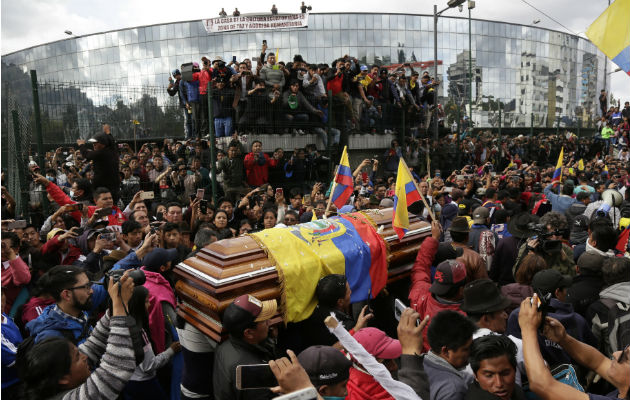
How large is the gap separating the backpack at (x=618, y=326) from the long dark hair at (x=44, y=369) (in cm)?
283

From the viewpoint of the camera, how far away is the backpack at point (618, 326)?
2458 mm

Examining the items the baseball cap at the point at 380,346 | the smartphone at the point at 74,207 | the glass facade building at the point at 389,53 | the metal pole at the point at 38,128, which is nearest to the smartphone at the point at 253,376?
the baseball cap at the point at 380,346

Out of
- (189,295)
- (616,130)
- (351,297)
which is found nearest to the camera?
(189,295)

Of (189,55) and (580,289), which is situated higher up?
(189,55)

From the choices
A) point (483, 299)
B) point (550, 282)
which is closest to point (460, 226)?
point (550, 282)

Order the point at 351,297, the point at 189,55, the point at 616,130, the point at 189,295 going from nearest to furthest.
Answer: the point at 189,295 → the point at 351,297 → the point at 616,130 → the point at 189,55

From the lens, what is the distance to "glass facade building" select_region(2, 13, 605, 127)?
31297 millimetres

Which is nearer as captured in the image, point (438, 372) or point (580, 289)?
point (438, 372)

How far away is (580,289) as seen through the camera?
3.14 m

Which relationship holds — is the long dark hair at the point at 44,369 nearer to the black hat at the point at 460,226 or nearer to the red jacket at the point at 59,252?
the red jacket at the point at 59,252

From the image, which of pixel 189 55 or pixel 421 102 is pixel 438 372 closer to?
pixel 421 102

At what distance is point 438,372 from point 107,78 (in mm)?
36070

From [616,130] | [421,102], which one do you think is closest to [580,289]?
[421,102]

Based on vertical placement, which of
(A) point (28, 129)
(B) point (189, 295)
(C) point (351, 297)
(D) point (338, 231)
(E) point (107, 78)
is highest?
(E) point (107, 78)
